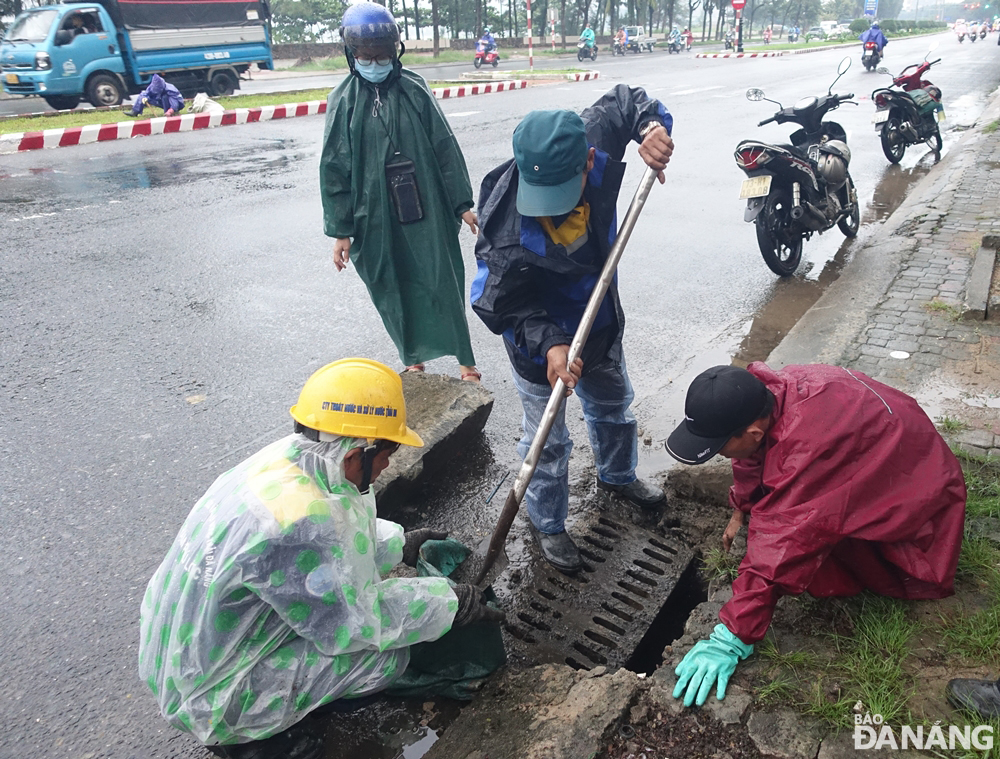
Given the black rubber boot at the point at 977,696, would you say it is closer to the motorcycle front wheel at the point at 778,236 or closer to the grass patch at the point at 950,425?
the grass patch at the point at 950,425

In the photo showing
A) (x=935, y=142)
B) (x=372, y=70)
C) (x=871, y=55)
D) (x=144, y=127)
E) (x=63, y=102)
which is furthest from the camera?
(x=871, y=55)

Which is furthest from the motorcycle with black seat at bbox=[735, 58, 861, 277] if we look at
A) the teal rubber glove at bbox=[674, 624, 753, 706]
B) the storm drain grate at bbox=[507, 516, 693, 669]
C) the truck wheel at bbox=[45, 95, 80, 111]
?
the truck wheel at bbox=[45, 95, 80, 111]

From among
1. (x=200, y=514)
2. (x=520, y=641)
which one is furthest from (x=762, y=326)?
(x=200, y=514)

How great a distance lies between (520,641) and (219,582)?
1.18 metres

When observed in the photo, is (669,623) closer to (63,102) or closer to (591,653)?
(591,653)

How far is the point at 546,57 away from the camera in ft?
118

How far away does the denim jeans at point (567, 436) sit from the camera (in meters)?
2.76

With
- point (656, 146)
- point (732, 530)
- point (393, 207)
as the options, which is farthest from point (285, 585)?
point (393, 207)

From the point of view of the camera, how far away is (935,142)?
374 inches

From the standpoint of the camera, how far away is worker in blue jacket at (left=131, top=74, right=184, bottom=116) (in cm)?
1388

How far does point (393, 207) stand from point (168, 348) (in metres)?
1.86

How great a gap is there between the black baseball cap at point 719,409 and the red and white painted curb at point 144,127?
448 inches

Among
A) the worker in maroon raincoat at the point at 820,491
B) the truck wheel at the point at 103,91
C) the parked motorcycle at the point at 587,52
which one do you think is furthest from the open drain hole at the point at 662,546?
the parked motorcycle at the point at 587,52

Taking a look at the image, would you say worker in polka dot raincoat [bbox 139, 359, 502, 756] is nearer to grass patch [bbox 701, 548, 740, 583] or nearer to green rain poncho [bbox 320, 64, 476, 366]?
grass patch [bbox 701, 548, 740, 583]
